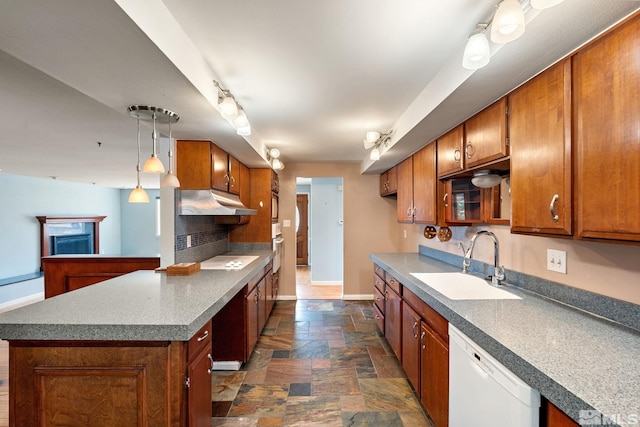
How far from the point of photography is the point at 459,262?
2670 mm

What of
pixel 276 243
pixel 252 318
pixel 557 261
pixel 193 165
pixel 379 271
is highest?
pixel 193 165

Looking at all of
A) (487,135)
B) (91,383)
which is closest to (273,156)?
(487,135)

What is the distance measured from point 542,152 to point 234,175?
2810 mm

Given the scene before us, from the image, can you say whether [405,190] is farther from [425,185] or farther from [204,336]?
[204,336]

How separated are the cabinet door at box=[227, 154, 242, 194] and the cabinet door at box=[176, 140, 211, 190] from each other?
53cm

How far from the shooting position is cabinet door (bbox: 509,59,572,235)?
1.20 m

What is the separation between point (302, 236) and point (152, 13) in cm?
681

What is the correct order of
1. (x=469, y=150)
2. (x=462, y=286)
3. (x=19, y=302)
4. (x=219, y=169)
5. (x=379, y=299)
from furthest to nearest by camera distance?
(x=19, y=302)
(x=379, y=299)
(x=219, y=169)
(x=462, y=286)
(x=469, y=150)

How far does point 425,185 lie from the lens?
2773 mm

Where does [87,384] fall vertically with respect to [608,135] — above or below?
below

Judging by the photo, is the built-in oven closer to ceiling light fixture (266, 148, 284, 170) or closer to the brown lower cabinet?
ceiling light fixture (266, 148, 284, 170)

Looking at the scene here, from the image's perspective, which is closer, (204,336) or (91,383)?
(91,383)

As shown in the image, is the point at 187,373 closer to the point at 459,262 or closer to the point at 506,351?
the point at 506,351

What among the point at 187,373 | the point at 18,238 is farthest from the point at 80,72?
the point at 18,238
